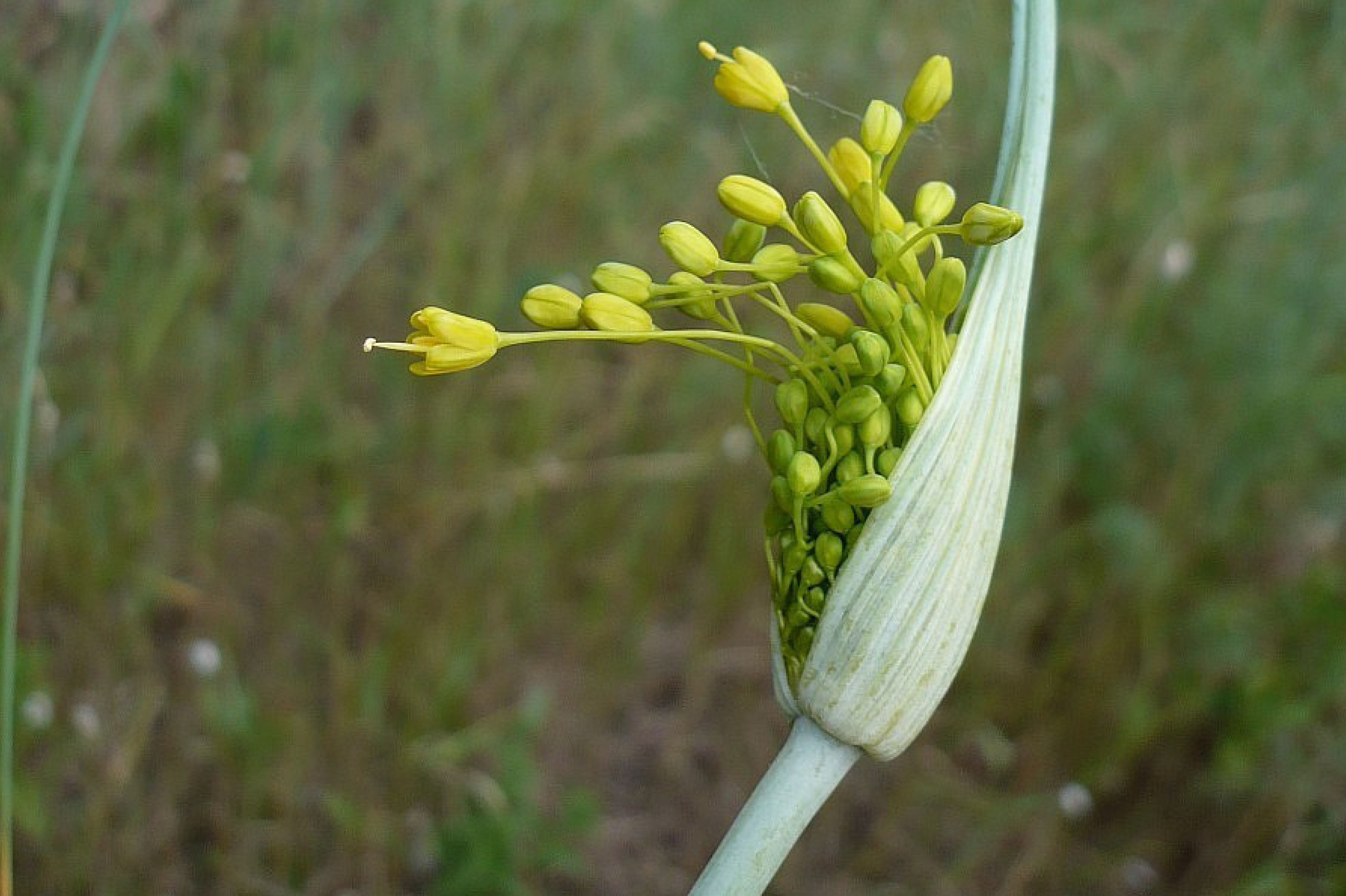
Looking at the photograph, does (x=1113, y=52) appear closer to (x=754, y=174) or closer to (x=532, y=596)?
(x=754, y=174)

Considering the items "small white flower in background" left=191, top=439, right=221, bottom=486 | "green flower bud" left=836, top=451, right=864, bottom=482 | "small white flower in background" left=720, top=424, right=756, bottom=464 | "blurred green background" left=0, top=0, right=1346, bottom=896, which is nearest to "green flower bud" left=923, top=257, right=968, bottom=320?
"green flower bud" left=836, top=451, right=864, bottom=482

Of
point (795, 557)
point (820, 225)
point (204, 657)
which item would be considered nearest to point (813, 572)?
point (795, 557)

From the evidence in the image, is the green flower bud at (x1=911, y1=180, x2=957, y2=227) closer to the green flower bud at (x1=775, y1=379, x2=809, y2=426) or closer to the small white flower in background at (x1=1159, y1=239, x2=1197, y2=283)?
the green flower bud at (x1=775, y1=379, x2=809, y2=426)

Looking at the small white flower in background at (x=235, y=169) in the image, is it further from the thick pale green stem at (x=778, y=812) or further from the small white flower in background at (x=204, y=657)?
the thick pale green stem at (x=778, y=812)

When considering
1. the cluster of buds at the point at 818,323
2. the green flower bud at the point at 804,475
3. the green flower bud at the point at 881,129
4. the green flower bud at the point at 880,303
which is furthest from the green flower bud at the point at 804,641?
the green flower bud at the point at 881,129

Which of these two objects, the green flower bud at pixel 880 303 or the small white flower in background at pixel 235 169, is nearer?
the green flower bud at pixel 880 303
